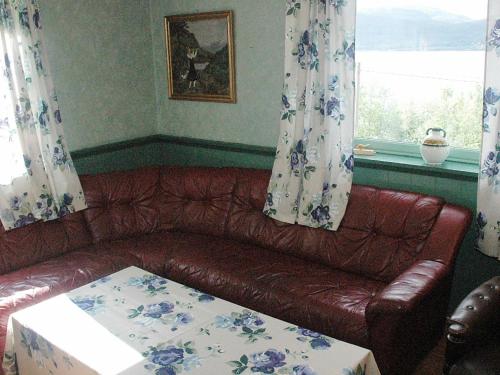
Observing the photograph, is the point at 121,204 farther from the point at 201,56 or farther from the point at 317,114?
the point at 317,114

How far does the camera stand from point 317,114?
2.89m

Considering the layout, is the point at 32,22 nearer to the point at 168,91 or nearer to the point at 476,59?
the point at 168,91

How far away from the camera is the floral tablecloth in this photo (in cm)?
173

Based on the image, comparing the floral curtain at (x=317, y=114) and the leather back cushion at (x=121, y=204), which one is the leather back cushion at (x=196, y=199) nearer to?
the leather back cushion at (x=121, y=204)

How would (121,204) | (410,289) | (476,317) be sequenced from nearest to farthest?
(476,317) < (410,289) < (121,204)

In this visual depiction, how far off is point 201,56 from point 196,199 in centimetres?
104

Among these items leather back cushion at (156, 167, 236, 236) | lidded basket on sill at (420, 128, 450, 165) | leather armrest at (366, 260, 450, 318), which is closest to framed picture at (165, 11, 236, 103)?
leather back cushion at (156, 167, 236, 236)

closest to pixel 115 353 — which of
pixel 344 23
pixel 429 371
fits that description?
pixel 429 371

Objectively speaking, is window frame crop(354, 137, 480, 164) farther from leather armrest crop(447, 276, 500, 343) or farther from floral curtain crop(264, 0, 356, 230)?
leather armrest crop(447, 276, 500, 343)

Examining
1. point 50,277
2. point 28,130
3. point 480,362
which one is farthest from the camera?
point 28,130

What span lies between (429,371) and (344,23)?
1857mm

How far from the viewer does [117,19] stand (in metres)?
3.63

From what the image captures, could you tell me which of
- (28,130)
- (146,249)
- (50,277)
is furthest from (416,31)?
(50,277)

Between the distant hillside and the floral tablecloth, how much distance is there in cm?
181
